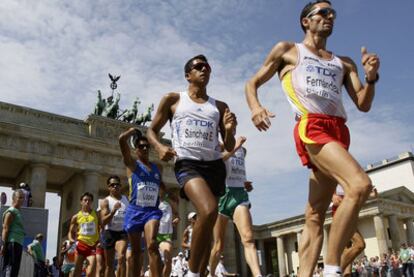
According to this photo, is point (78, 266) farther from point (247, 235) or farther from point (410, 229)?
point (410, 229)

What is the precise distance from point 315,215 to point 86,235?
6669 millimetres

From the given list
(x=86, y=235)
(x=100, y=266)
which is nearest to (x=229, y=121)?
(x=86, y=235)

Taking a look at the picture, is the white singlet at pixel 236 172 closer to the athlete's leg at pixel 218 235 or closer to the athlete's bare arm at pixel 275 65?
the athlete's leg at pixel 218 235

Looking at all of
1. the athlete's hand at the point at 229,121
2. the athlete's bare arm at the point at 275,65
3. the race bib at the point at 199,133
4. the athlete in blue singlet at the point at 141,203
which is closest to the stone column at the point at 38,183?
the athlete in blue singlet at the point at 141,203

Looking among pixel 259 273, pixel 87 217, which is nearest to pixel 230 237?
pixel 87 217

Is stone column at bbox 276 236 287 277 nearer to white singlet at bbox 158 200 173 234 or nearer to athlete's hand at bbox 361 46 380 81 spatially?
white singlet at bbox 158 200 173 234

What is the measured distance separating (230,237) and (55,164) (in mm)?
19477

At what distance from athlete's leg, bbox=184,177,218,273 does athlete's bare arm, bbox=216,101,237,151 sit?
2.64 feet

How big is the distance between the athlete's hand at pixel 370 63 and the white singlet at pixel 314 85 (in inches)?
13.4

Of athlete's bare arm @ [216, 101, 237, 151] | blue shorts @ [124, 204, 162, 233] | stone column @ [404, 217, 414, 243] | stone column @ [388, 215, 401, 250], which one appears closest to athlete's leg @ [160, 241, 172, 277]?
blue shorts @ [124, 204, 162, 233]

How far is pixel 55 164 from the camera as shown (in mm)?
36594

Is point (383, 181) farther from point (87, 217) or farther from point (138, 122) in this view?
point (87, 217)

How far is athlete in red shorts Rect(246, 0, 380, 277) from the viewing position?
354cm

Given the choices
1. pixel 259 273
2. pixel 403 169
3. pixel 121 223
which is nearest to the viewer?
pixel 259 273
